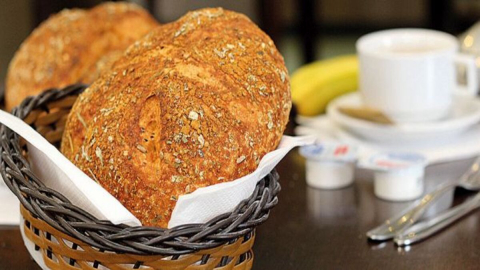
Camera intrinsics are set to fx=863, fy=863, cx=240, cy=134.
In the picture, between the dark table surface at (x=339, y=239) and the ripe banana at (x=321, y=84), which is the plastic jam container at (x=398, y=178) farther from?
the ripe banana at (x=321, y=84)

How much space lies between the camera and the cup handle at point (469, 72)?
4.57 feet

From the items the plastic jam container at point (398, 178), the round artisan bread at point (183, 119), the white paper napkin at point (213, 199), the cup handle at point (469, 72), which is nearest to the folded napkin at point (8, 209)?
the round artisan bread at point (183, 119)

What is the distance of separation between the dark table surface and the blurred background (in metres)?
1.32

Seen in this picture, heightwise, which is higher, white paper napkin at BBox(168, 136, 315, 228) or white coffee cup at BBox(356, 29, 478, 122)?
white paper napkin at BBox(168, 136, 315, 228)

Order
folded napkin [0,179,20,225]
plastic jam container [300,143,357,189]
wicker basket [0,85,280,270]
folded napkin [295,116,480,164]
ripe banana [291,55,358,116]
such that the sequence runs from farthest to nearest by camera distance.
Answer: ripe banana [291,55,358,116] < folded napkin [295,116,480,164] < plastic jam container [300,143,357,189] < folded napkin [0,179,20,225] < wicker basket [0,85,280,270]

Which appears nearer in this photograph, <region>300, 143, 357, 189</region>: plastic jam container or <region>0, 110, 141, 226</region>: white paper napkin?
<region>0, 110, 141, 226</region>: white paper napkin

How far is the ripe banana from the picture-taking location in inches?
59.4

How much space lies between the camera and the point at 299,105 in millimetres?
1507

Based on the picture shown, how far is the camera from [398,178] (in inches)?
45.7

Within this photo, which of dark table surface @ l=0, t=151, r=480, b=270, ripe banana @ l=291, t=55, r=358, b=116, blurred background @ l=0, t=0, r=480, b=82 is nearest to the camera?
dark table surface @ l=0, t=151, r=480, b=270

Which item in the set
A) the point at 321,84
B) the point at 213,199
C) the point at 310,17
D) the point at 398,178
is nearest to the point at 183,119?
the point at 213,199

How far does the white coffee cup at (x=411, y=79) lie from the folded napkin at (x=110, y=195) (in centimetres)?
49

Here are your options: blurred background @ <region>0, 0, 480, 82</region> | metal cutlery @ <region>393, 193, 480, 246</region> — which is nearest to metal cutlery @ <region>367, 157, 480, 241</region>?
metal cutlery @ <region>393, 193, 480, 246</region>

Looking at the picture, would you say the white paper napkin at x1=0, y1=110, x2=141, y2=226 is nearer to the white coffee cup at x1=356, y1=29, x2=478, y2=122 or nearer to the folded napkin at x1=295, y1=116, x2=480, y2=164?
the folded napkin at x1=295, y1=116, x2=480, y2=164
